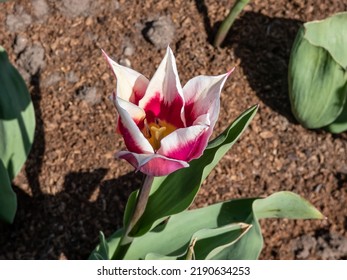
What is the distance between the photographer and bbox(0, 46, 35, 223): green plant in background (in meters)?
1.62

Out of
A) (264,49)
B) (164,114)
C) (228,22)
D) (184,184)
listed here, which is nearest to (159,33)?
(228,22)

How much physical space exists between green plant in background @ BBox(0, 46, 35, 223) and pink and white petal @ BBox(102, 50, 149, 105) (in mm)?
599

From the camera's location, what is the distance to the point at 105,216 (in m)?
1.87

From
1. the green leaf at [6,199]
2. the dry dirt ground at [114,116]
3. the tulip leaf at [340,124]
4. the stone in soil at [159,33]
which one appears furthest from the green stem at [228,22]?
the green leaf at [6,199]

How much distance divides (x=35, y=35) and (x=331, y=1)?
97 cm

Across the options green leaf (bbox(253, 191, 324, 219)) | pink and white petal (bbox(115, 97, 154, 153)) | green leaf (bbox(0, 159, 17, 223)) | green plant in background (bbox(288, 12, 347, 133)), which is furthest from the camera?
green plant in background (bbox(288, 12, 347, 133))

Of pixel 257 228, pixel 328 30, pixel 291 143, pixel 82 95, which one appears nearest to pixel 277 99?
pixel 291 143

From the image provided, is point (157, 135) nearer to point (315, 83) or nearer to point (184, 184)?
point (184, 184)

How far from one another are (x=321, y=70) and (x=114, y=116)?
61 centimetres

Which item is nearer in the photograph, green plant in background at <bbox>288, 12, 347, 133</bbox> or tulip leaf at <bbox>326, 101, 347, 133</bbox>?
green plant in background at <bbox>288, 12, 347, 133</bbox>

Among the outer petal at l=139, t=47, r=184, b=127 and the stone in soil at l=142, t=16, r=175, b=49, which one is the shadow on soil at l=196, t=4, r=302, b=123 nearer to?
the stone in soil at l=142, t=16, r=175, b=49

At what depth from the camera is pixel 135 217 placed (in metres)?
1.29

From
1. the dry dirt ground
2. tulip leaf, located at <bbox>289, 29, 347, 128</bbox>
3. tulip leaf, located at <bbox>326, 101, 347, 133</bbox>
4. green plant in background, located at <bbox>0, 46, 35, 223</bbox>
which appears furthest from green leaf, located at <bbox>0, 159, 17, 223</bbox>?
tulip leaf, located at <bbox>326, 101, 347, 133</bbox>
